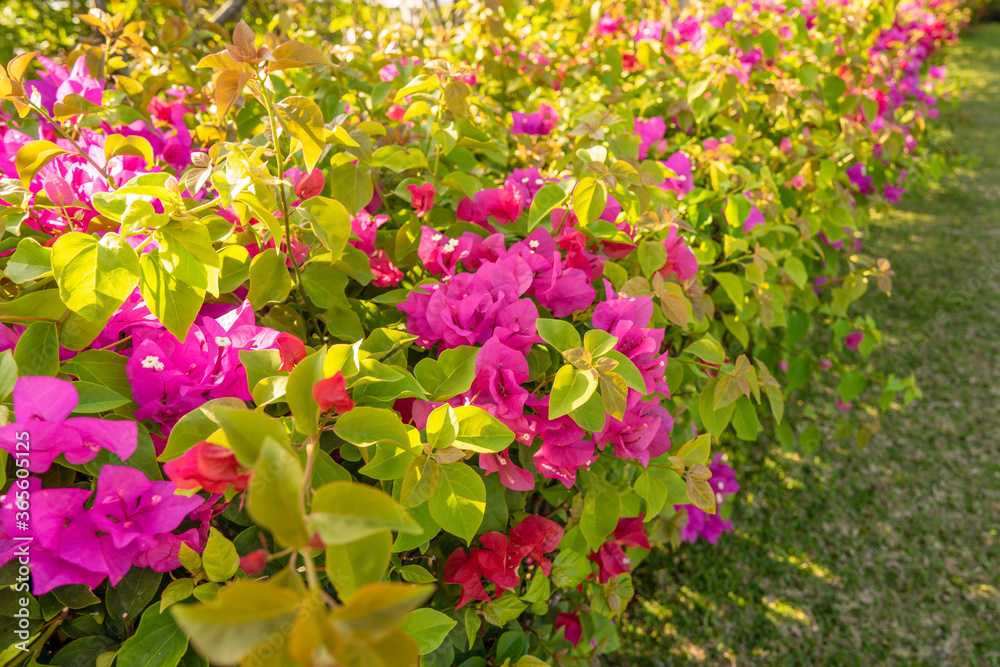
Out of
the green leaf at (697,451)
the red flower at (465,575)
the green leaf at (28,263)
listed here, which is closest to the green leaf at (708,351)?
the green leaf at (697,451)

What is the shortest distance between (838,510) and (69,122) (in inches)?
124

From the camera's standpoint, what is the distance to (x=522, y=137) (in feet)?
4.87

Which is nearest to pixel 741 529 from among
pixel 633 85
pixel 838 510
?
pixel 838 510

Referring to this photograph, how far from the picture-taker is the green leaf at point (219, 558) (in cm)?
63

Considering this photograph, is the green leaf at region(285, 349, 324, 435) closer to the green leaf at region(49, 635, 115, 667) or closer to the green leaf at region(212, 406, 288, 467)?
the green leaf at region(212, 406, 288, 467)

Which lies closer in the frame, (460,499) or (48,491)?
(48,491)

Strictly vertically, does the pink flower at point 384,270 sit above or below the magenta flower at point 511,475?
above

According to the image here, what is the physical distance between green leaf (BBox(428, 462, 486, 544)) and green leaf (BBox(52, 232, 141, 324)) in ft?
1.42

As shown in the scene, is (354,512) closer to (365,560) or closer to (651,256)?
(365,560)

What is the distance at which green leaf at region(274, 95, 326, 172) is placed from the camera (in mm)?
722

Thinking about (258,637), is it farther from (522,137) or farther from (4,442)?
(522,137)

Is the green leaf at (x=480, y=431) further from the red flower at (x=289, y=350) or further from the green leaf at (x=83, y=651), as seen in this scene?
the green leaf at (x=83, y=651)

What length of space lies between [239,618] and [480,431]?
1.16ft

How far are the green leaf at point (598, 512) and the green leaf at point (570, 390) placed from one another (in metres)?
0.28
